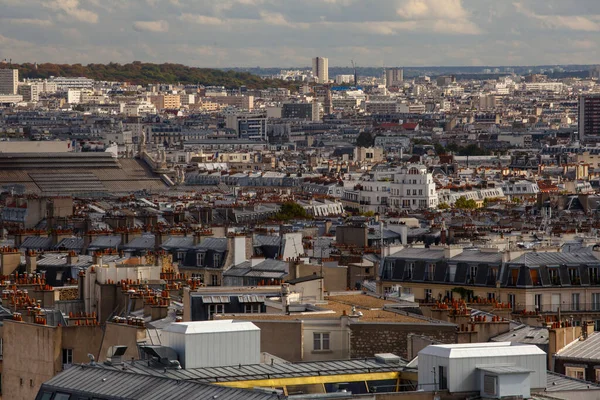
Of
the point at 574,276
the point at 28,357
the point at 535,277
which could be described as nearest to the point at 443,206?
the point at 574,276

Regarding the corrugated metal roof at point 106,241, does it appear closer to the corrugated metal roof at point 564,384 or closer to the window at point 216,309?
the window at point 216,309

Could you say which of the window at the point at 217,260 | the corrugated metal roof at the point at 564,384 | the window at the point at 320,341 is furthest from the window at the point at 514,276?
the corrugated metal roof at the point at 564,384

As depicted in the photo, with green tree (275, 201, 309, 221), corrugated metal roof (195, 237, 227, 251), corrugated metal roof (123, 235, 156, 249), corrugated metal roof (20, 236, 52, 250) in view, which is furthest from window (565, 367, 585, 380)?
green tree (275, 201, 309, 221)

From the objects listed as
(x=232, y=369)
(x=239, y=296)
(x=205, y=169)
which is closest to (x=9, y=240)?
(x=239, y=296)

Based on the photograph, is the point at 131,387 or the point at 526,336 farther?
the point at 526,336

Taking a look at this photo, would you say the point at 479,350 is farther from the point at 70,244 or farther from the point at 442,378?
the point at 70,244

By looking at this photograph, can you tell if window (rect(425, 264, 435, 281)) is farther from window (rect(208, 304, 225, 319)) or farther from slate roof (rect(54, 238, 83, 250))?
window (rect(208, 304, 225, 319))

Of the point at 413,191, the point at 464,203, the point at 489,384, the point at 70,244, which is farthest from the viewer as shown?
the point at 413,191
